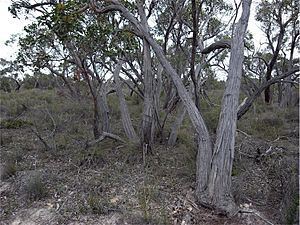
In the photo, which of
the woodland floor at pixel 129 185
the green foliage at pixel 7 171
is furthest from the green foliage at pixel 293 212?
the green foliage at pixel 7 171

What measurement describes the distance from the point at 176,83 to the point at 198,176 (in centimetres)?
159

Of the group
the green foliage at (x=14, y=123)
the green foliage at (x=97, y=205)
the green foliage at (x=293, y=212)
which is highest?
the green foliage at (x=14, y=123)

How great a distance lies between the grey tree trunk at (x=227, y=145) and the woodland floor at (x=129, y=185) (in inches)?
7.1

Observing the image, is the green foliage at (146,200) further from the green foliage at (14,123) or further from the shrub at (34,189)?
the green foliage at (14,123)

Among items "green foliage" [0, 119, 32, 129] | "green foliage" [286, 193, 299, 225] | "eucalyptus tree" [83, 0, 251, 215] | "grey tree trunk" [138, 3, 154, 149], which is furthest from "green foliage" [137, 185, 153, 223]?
"green foliage" [0, 119, 32, 129]

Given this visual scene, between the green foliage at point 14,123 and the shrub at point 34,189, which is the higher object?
the green foliage at point 14,123

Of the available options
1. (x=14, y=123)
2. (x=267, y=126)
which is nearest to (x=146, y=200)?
(x=267, y=126)

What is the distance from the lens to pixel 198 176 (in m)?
4.89

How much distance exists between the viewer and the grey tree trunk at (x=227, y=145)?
14.8ft

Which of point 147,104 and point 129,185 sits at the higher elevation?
point 147,104

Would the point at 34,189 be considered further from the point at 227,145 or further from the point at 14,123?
the point at 14,123

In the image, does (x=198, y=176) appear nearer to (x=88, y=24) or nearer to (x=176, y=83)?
(x=176, y=83)

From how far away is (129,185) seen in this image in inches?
213

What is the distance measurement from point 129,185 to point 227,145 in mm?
1843
